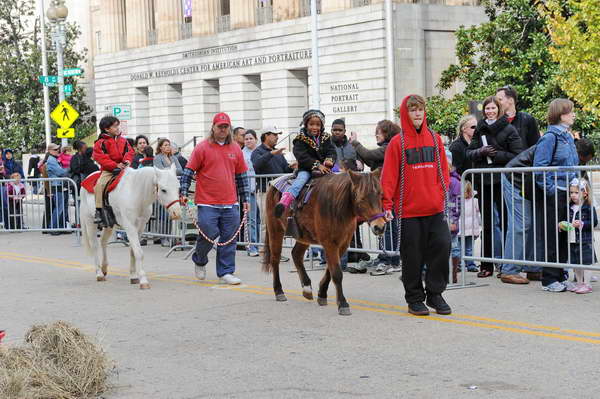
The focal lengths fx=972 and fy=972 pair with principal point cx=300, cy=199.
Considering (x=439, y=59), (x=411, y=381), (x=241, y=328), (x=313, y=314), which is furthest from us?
(x=439, y=59)

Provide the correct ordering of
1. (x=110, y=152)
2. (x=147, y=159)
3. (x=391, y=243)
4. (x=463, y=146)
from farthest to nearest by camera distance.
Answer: (x=147, y=159), (x=110, y=152), (x=391, y=243), (x=463, y=146)

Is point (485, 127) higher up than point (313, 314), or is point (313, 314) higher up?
point (485, 127)

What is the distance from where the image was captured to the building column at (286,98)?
46.3 metres

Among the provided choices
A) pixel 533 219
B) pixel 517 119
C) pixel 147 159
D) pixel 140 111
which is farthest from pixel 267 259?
pixel 140 111

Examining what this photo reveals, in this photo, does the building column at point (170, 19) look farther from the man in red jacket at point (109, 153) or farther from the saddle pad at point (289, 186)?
the saddle pad at point (289, 186)

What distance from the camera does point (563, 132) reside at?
1091 cm

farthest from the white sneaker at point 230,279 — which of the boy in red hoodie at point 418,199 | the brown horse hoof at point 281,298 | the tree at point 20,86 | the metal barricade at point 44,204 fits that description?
the tree at point 20,86

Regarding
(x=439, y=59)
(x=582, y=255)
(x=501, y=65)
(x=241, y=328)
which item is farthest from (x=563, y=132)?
(x=439, y=59)

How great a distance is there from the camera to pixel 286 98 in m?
46.3

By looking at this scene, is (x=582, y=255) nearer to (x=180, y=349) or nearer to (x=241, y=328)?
(x=241, y=328)

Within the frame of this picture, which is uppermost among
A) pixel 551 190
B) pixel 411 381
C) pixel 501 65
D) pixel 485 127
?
pixel 501 65

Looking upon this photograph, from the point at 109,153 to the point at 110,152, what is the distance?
22mm

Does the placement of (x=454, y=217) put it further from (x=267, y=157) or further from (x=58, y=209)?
(x=58, y=209)

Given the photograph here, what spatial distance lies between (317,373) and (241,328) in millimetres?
2094
